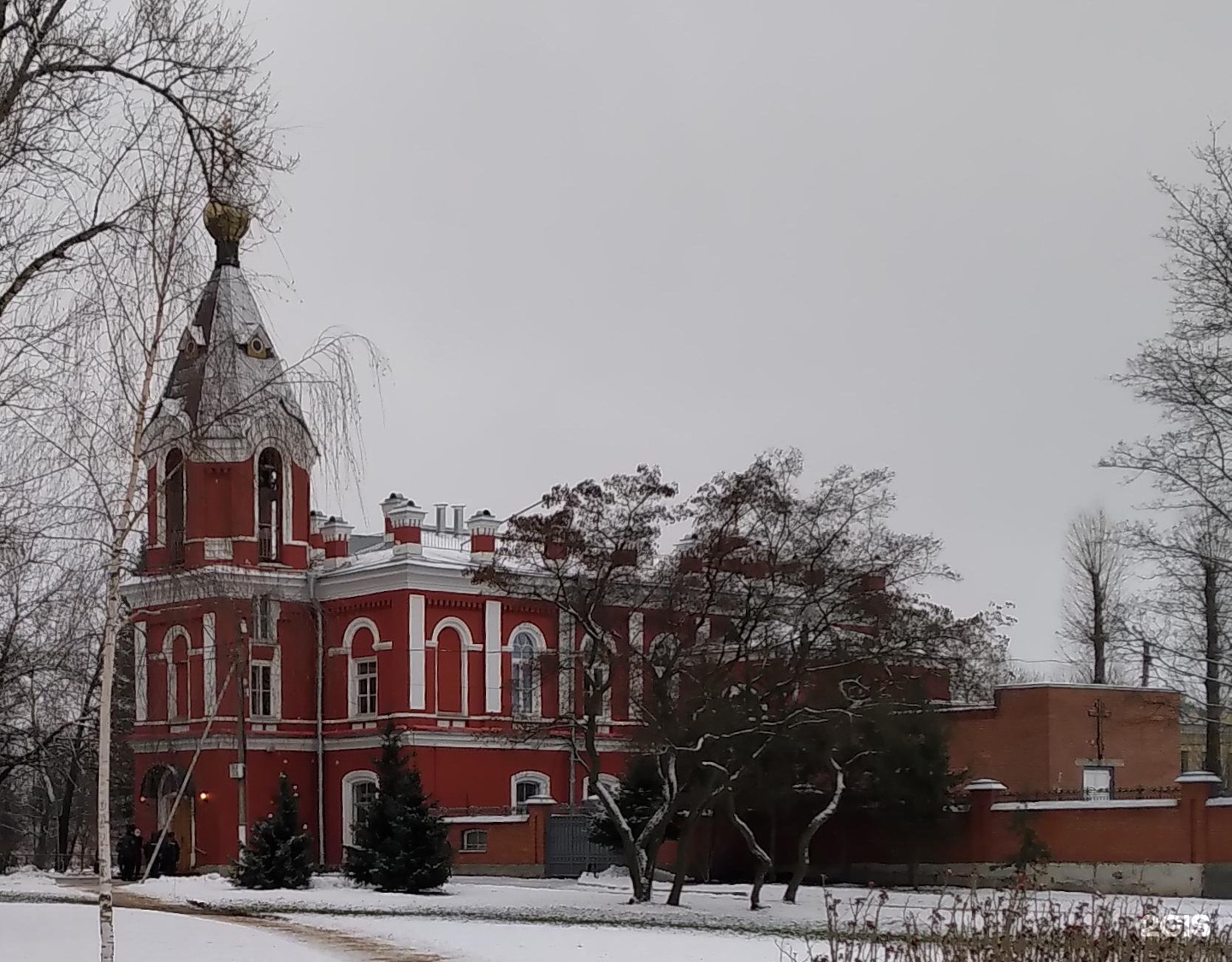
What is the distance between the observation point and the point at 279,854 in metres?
34.5

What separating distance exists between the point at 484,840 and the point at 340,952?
22.1m

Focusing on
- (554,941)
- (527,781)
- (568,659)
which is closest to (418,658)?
(527,781)

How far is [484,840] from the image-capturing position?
40781 millimetres

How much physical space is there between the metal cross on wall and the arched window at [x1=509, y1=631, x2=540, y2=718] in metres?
14.2

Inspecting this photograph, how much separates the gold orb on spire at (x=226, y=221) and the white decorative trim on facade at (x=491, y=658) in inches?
1204

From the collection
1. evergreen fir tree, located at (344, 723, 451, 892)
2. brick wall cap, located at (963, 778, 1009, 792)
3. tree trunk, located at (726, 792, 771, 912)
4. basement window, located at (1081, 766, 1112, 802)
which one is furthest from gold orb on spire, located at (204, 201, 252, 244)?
basement window, located at (1081, 766, 1112, 802)

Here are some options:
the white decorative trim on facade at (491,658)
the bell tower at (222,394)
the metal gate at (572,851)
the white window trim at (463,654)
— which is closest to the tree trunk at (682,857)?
the metal gate at (572,851)

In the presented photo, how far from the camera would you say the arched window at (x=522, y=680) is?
4484cm

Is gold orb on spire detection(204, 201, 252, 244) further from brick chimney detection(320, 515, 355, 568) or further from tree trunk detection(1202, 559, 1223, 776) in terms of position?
brick chimney detection(320, 515, 355, 568)

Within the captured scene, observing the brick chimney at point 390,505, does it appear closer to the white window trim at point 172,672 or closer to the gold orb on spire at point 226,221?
the white window trim at point 172,672

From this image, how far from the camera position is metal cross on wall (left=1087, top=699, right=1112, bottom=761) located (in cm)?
3738

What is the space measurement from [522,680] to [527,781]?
2696mm

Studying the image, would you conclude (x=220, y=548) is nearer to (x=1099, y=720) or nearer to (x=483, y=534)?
(x=483, y=534)

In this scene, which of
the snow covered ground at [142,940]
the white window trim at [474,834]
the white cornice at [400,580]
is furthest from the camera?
the white cornice at [400,580]
